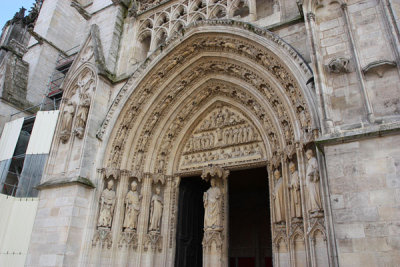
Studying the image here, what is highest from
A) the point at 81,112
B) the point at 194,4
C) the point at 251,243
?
the point at 194,4

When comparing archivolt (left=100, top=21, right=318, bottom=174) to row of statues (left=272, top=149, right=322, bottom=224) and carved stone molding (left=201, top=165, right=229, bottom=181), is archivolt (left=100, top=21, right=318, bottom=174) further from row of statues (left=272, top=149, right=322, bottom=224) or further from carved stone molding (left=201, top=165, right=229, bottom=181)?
carved stone molding (left=201, top=165, right=229, bottom=181)

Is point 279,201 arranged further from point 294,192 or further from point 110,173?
point 110,173

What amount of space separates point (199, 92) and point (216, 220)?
334cm

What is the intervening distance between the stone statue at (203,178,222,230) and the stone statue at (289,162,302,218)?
2017 millimetres

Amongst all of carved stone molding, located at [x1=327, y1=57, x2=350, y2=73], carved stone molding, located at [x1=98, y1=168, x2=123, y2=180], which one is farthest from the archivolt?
carved stone molding, located at [x1=327, y1=57, x2=350, y2=73]

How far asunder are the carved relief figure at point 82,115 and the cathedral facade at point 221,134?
0.03m

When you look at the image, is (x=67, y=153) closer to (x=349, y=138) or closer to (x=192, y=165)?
(x=192, y=165)

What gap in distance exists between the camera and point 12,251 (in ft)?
23.9

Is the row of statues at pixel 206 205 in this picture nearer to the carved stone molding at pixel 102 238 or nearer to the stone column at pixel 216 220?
the stone column at pixel 216 220

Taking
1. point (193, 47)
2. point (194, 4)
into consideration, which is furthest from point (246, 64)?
point (194, 4)

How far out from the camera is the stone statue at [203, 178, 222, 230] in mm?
7088

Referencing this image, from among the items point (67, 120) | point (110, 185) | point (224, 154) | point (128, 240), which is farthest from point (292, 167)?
point (67, 120)

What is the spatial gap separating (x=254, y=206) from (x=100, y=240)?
6650mm

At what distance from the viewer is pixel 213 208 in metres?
7.26
